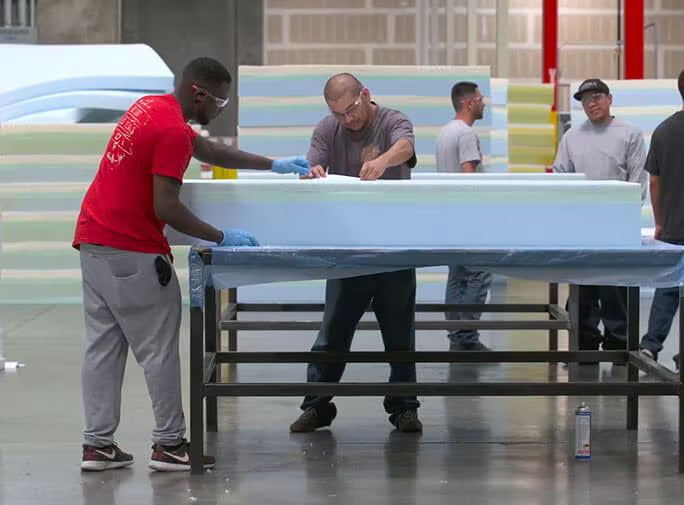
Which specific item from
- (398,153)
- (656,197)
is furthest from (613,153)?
(398,153)

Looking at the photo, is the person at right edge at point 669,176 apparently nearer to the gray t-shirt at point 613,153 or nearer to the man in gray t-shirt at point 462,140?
the gray t-shirt at point 613,153

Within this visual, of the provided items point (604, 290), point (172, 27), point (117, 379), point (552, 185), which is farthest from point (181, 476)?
point (172, 27)

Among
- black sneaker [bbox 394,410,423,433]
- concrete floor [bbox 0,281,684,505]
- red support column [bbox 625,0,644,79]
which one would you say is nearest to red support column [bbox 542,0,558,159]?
red support column [bbox 625,0,644,79]

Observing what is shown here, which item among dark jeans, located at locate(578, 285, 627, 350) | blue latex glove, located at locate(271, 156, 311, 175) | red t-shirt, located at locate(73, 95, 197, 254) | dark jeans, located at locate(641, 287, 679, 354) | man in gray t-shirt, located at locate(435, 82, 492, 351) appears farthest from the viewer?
man in gray t-shirt, located at locate(435, 82, 492, 351)

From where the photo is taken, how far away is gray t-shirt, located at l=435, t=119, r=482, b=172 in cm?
927

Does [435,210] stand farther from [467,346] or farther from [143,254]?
[467,346]

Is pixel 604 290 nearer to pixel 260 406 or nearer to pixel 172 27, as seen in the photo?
pixel 260 406

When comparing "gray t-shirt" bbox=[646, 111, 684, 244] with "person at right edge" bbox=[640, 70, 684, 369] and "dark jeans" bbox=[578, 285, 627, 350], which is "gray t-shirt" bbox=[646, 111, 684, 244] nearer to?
"person at right edge" bbox=[640, 70, 684, 369]

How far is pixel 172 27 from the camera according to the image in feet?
71.8

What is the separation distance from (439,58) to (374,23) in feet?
10.7

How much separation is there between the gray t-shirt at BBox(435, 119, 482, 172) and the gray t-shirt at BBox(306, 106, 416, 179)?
322 centimetres

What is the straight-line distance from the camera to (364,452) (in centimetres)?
561

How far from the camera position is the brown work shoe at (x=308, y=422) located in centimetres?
600

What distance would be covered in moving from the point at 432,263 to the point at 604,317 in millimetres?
2935
